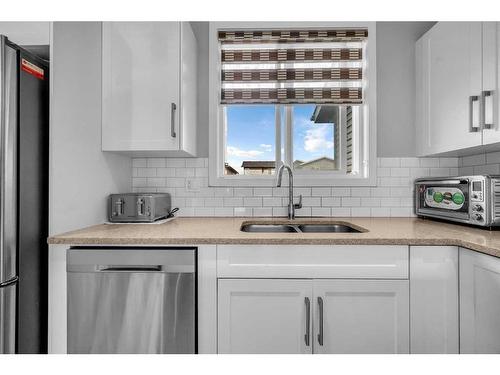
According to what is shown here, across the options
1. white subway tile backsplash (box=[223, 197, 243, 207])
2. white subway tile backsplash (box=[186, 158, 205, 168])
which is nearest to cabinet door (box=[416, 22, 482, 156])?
white subway tile backsplash (box=[223, 197, 243, 207])

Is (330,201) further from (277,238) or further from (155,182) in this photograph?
(155,182)

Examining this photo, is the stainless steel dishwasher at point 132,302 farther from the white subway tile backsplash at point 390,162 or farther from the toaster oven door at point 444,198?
the white subway tile backsplash at point 390,162

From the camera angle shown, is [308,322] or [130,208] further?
[130,208]

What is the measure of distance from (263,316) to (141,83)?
1.49 meters

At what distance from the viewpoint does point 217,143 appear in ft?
7.61

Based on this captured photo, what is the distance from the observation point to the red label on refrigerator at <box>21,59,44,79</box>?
134cm

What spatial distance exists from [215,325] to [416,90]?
2109 mm

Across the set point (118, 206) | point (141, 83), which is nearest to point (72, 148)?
point (118, 206)

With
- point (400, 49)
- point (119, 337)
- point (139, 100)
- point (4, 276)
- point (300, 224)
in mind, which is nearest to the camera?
point (4, 276)

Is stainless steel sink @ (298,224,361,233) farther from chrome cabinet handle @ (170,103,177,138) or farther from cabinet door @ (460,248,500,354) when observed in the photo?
chrome cabinet handle @ (170,103,177,138)

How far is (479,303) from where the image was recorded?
1.30 metres

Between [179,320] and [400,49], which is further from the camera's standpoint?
[400,49]

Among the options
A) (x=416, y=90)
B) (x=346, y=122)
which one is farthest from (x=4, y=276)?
(x=416, y=90)

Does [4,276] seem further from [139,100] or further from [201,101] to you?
[201,101]
